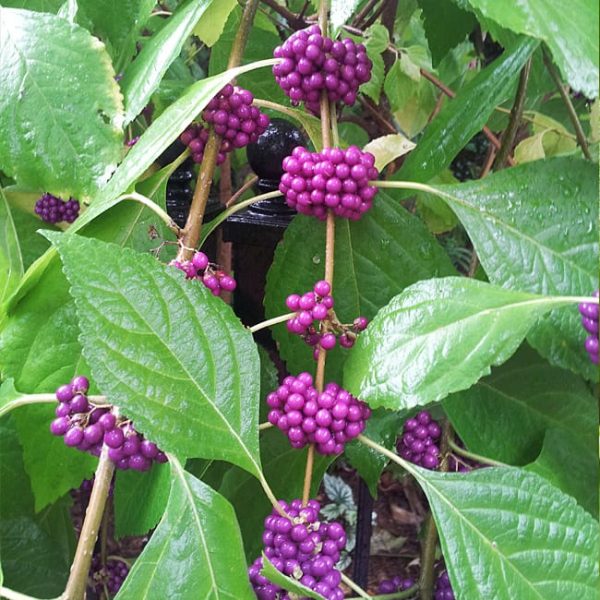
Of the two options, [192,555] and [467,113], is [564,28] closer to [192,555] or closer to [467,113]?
[467,113]

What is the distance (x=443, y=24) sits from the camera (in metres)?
0.73

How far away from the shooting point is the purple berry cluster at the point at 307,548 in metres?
0.45

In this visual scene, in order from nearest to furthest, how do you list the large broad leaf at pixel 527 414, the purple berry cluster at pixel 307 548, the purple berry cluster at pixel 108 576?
the purple berry cluster at pixel 307 548 < the large broad leaf at pixel 527 414 < the purple berry cluster at pixel 108 576

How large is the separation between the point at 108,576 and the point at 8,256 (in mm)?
411

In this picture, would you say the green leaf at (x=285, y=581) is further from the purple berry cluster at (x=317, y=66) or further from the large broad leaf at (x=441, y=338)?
the purple berry cluster at (x=317, y=66)

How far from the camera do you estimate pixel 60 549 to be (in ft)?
2.56

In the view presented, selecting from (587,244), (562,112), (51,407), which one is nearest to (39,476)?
(51,407)

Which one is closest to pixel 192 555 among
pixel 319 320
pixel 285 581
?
pixel 285 581

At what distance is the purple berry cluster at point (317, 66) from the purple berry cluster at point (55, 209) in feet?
1.40

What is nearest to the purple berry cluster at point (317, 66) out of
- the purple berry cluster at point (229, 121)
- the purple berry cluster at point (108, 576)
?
the purple berry cluster at point (229, 121)

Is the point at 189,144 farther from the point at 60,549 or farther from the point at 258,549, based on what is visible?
the point at 60,549

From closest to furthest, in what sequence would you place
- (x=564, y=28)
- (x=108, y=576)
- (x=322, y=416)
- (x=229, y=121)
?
(x=564, y=28), (x=322, y=416), (x=229, y=121), (x=108, y=576)

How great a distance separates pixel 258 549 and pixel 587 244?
40 cm

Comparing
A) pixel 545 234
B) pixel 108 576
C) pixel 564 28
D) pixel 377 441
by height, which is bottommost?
pixel 108 576
